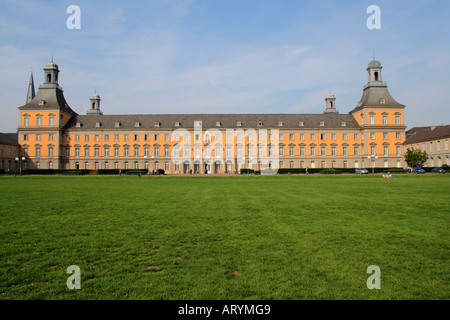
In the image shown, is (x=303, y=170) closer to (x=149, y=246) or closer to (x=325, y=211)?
(x=325, y=211)

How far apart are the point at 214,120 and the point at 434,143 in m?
52.5

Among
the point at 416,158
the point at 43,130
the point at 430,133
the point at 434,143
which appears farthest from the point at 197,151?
the point at 430,133

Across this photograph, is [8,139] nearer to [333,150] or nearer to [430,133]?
[333,150]

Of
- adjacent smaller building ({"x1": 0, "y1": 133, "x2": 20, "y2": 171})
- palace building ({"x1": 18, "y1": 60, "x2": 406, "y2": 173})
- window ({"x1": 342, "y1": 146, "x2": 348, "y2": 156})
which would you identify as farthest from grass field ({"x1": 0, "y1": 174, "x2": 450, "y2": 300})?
adjacent smaller building ({"x1": 0, "y1": 133, "x2": 20, "y2": 171})

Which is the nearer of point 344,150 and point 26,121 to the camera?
point 26,121

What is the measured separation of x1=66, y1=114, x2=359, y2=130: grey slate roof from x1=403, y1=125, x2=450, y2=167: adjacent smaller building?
16176 mm

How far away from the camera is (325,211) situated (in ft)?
35.3

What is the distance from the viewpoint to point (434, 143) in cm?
6575

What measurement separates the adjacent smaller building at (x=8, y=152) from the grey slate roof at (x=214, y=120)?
14.5 metres

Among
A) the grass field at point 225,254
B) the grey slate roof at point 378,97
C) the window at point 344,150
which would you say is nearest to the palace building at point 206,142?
the window at point 344,150

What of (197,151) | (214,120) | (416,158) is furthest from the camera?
(214,120)

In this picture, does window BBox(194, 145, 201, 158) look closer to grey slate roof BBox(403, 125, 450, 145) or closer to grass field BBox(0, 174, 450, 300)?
grey slate roof BBox(403, 125, 450, 145)
